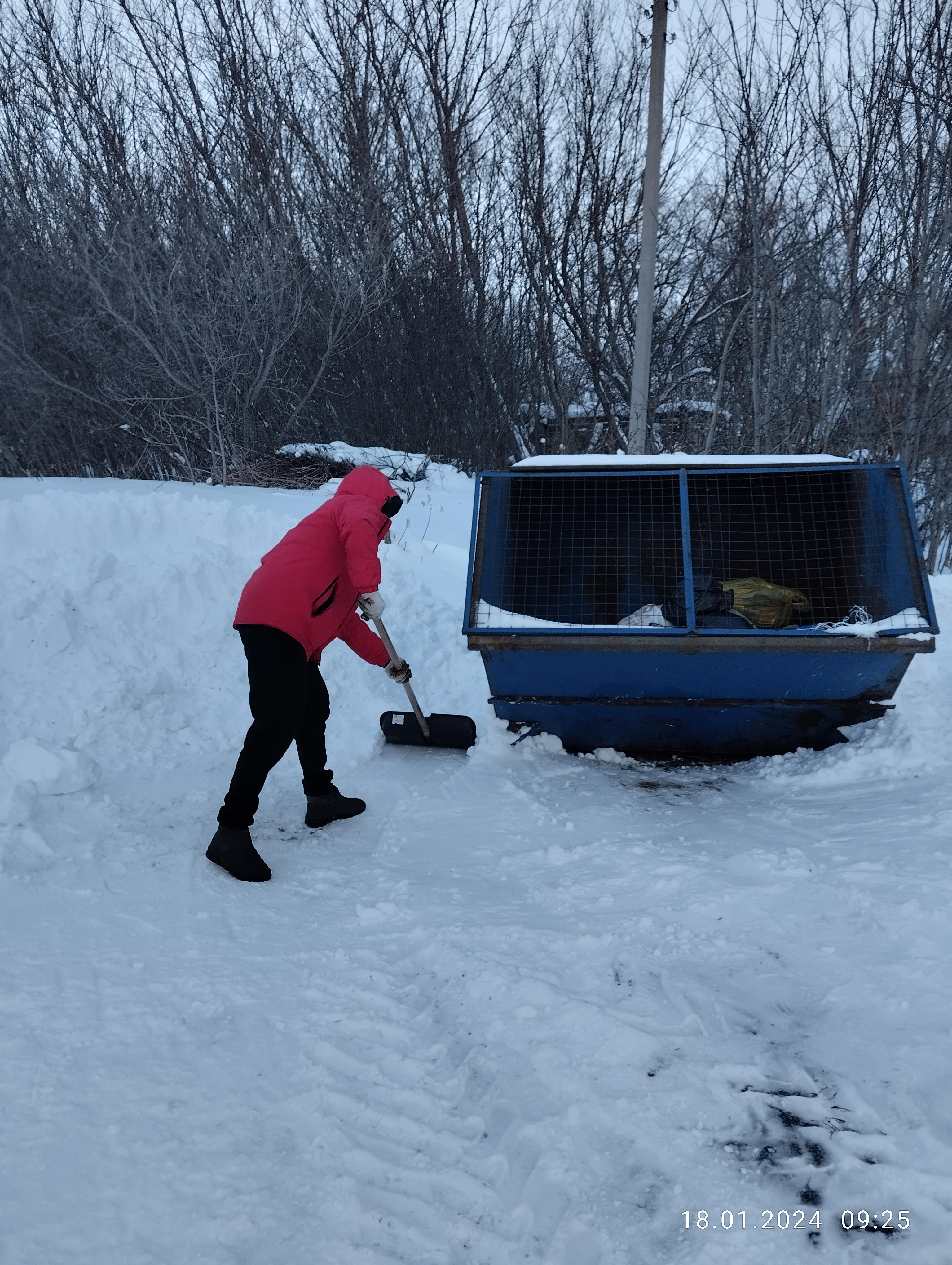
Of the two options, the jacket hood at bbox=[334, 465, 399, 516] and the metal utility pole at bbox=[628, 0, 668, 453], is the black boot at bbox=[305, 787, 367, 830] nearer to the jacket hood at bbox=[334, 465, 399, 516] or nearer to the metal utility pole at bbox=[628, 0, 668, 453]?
the jacket hood at bbox=[334, 465, 399, 516]

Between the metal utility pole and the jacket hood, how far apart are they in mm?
5568

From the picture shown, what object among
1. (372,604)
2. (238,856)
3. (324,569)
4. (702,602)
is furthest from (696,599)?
(238,856)

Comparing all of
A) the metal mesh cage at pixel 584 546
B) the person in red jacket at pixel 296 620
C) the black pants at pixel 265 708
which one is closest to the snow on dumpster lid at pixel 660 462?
the metal mesh cage at pixel 584 546

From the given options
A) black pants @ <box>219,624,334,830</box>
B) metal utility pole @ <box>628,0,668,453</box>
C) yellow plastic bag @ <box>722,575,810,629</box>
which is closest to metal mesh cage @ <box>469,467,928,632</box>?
yellow plastic bag @ <box>722,575,810,629</box>

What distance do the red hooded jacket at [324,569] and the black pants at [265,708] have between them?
0.18 feet

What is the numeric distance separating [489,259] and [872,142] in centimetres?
526

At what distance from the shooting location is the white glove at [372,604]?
354 cm

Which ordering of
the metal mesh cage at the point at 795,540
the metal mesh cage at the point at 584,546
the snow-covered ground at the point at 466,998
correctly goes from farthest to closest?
the metal mesh cage at the point at 584,546, the metal mesh cage at the point at 795,540, the snow-covered ground at the point at 466,998

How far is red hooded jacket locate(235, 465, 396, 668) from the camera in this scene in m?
3.28

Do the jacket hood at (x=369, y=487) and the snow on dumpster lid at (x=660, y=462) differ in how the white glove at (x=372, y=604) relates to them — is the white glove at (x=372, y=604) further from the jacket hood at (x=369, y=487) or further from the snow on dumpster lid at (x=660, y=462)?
the snow on dumpster lid at (x=660, y=462)

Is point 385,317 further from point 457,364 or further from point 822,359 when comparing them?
point 822,359

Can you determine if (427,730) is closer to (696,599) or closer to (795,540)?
(696,599)

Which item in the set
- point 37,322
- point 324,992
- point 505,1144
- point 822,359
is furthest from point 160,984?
point 822,359

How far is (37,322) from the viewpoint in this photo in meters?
10.2
